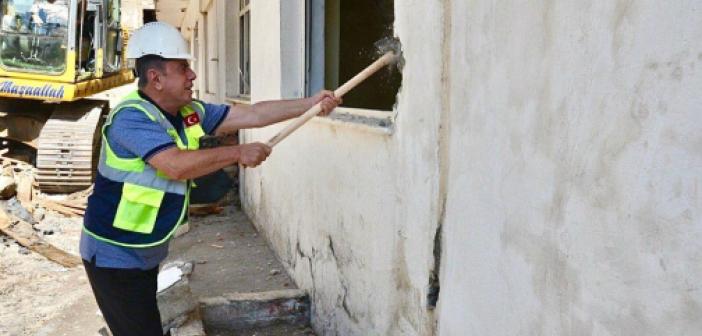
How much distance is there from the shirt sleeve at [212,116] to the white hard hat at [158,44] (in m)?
0.44

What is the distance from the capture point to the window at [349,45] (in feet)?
14.1

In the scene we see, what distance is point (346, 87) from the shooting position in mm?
2840

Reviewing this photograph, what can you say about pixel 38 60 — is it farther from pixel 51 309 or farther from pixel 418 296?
pixel 418 296

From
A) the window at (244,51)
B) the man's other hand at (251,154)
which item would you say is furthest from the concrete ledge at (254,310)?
A: the window at (244,51)

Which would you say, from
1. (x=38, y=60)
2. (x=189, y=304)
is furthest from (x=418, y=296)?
(x=38, y=60)

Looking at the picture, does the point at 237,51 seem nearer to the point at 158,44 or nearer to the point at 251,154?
the point at 158,44

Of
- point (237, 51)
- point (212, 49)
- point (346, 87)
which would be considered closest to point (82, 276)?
point (346, 87)

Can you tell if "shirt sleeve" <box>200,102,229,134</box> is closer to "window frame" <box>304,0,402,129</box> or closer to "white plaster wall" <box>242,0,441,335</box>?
"white plaster wall" <box>242,0,441,335</box>

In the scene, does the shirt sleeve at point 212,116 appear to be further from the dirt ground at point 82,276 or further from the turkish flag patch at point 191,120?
the dirt ground at point 82,276

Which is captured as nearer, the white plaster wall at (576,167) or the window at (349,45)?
the white plaster wall at (576,167)

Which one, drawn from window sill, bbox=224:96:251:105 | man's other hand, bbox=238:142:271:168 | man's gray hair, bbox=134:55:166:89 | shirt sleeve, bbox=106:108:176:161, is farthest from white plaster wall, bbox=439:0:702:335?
window sill, bbox=224:96:251:105

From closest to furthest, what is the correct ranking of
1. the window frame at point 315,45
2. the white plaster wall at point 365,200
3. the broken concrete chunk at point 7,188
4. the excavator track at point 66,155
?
the white plaster wall at point 365,200, the window frame at point 315,45, the broken concrete chunk at point 7,188, the excavator track at point 66,155

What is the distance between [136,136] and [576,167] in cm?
169

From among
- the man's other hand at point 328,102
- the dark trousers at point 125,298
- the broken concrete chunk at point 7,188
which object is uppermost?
the man's other hand at point 328,102
